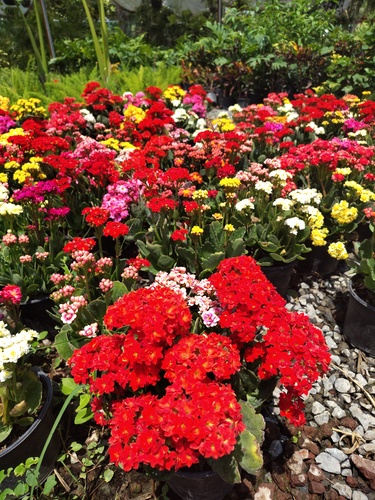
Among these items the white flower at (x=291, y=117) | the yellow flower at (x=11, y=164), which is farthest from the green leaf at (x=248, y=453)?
the white flower at (x=291, y=117)

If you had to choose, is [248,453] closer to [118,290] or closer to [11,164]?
[118,290]

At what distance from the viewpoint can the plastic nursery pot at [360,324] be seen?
2355mm

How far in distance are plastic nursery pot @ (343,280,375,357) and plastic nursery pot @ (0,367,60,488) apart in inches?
76.1

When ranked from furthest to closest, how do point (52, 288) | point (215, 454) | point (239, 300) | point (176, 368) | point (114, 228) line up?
point (52, 288)
point (114, 228)
point (239, 300)
point (176, 368)
point (215, 454)

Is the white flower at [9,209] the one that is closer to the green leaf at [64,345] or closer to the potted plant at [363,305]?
the green leaf at [64,345]

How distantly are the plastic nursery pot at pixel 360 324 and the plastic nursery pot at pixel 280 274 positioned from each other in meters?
0.44

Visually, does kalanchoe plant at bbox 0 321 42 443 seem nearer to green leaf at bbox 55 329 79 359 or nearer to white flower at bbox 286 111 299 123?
green leaf at bbox 55 329 79 359

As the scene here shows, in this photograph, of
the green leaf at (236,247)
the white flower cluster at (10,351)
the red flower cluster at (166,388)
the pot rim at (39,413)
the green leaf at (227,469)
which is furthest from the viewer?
the green leaf at (236,247)

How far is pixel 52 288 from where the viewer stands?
238cm

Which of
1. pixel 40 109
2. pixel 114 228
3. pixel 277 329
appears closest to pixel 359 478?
pixel 277 329

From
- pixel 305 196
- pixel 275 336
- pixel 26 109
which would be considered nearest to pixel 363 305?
pixel 305 196

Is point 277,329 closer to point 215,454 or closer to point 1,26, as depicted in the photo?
point 215,454

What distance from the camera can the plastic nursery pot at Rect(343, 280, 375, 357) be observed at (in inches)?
92.7

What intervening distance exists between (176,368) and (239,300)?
0.38m
